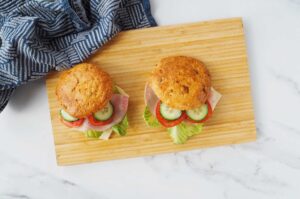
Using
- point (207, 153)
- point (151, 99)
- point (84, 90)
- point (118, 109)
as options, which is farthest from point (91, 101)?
point (207, 153)

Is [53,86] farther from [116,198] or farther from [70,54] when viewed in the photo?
[116,198]

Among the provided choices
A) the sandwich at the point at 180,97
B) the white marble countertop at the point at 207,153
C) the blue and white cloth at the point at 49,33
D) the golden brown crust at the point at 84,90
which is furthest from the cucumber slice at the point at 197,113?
the blue and white cloth at the point at 49,33

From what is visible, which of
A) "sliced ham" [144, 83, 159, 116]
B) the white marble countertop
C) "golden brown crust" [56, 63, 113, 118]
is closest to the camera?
"golden brown crust" [56, 63, 113, 118]

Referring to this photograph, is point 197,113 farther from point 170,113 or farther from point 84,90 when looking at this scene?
point 84,90

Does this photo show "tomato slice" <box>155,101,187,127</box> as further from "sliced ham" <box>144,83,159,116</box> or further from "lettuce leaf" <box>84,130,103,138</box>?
"lettuce leaf" <box>84,130,103,138</box>

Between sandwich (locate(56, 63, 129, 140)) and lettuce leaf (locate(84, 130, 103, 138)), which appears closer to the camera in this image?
sandwich (locate(56, 63, 129, 140))

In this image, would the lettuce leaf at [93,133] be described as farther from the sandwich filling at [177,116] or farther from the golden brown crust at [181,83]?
the golden brown crust at [181,83]

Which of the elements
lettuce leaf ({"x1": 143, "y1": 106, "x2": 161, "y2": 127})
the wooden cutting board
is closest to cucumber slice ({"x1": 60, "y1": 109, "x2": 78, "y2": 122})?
the wooden cutting board
